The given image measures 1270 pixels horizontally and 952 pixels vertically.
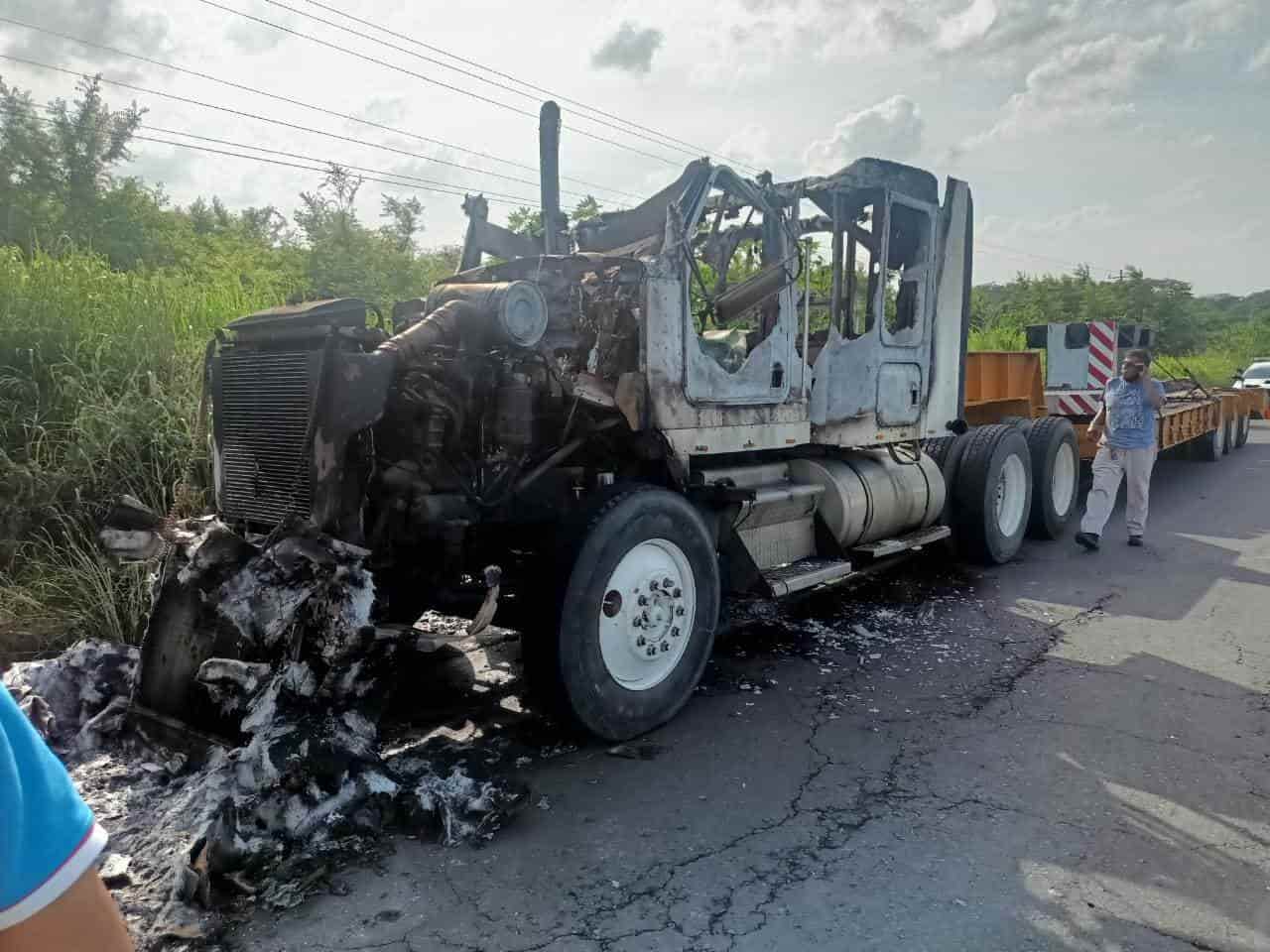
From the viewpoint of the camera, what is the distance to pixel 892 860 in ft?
10.1

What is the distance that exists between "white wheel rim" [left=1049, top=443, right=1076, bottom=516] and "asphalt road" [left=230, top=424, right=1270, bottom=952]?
2763mm

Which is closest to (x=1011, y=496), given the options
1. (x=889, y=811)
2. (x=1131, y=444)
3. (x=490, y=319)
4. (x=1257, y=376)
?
(x=1131, y=444)

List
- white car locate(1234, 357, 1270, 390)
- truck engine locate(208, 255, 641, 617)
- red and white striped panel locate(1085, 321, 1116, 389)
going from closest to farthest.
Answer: truck engine locate(208, 255, 641, 617)
red and white striped panel locate(1085, 321, 1116, 389)
white car locate(1234, 357, 1270, 390)

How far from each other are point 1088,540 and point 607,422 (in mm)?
5476

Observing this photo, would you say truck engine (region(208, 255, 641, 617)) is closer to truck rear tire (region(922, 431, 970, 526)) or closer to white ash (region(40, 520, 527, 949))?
white ash (region(40, 520, 527, 949))

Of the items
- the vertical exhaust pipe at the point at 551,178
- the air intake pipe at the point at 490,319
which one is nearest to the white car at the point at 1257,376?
the vertical exhaust pipe at the point at 551,178

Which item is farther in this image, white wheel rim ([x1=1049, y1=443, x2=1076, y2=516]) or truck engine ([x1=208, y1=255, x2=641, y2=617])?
white wheel rim ([x1=1049, y1=443, x2=1076, y2=516])

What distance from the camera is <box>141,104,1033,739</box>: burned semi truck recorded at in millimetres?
3818

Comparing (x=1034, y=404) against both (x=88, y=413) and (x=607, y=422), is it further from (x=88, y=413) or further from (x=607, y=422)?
(x=88, y=413)

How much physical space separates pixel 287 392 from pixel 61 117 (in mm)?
21453

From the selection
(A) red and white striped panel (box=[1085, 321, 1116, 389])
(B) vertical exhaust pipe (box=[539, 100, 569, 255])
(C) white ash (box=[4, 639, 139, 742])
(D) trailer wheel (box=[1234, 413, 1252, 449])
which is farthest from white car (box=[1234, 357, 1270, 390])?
(C) white ash (box=[4, 639, 139, 742])

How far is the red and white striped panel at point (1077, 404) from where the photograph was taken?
1035 cm

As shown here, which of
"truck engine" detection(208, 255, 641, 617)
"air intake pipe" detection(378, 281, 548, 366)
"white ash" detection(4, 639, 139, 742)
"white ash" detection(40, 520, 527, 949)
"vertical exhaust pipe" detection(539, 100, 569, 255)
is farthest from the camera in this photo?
"vertical exhaust pipe" detection(539, 100, 569, 255)

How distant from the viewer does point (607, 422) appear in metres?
4.44
